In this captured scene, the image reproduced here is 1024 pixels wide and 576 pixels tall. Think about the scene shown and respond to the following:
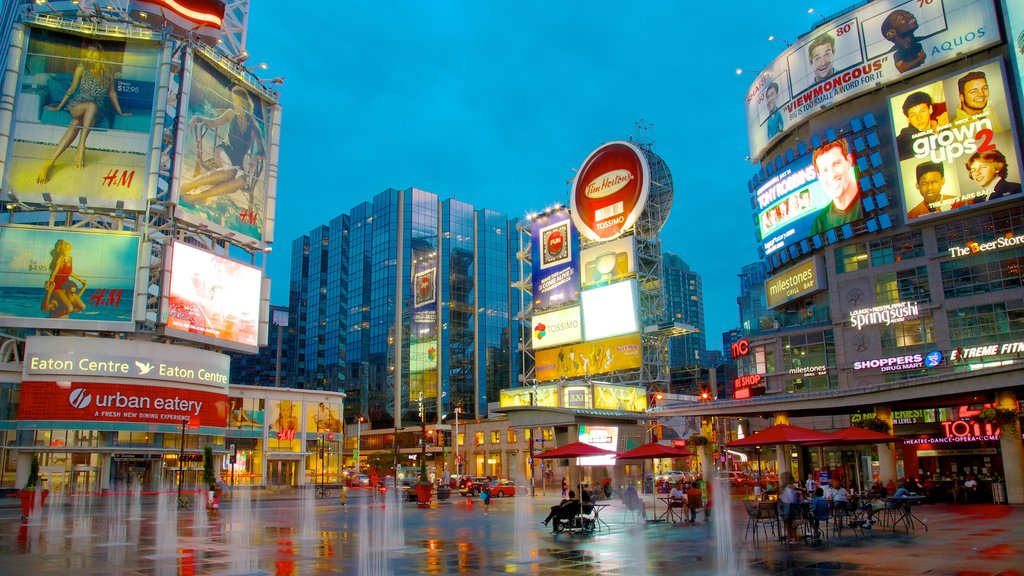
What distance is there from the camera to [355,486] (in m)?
86.9

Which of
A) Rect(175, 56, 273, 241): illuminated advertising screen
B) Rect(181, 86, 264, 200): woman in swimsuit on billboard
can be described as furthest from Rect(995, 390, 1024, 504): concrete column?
Rect(181, 86, 264, 200): woman in swimsuit on billboard

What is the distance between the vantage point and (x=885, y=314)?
5525cm

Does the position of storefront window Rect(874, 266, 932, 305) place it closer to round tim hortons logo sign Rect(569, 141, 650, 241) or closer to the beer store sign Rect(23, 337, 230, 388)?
round tim hortons logo sign Rect(569, 141, 650, 241)

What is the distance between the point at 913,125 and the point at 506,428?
183 feet

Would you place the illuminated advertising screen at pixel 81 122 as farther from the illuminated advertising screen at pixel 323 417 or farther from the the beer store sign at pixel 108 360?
the illuminated advertising screen at pixel 323 417

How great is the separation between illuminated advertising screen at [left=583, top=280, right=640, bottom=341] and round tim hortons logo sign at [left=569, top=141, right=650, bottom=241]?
5.20m

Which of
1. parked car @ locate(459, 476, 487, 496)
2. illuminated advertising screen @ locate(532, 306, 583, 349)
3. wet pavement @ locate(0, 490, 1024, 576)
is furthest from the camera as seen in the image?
illuminated advertising screen @ locate(532, 306, 583, 349)

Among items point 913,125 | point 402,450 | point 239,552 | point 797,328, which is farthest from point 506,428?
point 239,552

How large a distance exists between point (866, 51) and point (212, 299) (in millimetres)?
56506

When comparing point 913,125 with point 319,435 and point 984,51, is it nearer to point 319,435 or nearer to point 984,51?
point 984,51

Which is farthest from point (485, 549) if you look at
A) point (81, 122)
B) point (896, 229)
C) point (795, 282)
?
point (81, 122)

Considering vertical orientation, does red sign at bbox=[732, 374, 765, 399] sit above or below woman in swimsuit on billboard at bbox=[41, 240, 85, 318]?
below

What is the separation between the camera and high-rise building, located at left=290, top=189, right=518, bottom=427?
12075 centimetres

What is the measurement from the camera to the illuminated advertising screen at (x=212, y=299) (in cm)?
5900
